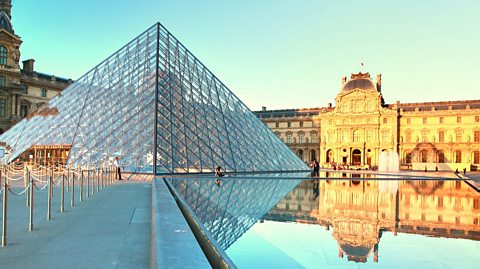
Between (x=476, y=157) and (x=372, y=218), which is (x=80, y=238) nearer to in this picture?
(x=372, y=218)

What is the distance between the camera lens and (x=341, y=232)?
6230 mm

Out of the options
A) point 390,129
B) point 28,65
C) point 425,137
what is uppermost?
point 28,65

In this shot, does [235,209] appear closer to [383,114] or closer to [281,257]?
[281,257]

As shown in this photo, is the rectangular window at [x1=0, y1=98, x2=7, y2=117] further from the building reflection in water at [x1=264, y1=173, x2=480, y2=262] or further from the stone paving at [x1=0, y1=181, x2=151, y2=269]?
the building reflection in water at [x1=264, y1=173, x2=480, y2=262]

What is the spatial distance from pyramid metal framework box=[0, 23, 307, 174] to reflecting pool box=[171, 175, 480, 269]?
10.0 metres

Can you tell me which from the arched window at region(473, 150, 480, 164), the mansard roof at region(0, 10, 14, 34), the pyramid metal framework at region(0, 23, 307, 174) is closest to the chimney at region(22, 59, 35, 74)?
the mansard roof at region(0, 10, 14, 34)

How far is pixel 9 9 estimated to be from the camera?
161ft

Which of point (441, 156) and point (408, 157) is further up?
point (441, 156)

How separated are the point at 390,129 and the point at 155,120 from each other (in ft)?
171

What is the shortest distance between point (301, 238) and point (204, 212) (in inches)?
93.8

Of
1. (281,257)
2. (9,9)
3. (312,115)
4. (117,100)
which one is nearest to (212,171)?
(117,100)

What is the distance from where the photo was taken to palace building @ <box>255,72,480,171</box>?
60.4m

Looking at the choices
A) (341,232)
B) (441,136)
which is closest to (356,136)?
(441,136)

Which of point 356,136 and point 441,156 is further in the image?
point 356,136
